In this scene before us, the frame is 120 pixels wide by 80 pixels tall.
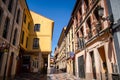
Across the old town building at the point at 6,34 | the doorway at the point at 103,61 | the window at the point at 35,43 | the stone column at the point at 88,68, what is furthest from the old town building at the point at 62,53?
the doorway at the point at 103,61

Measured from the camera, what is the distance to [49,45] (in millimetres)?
20125

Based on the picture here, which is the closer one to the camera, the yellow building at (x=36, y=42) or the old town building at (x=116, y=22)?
the old town building at (x=116, y=22)

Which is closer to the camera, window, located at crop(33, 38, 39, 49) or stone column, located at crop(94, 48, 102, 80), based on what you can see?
stone column, located at crop(94, 48, 102, 80)

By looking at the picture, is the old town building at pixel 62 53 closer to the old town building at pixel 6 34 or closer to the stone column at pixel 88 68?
the stone column at pixel 88 68

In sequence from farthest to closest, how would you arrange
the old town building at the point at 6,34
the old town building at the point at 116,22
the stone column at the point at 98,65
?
the old town building at the point at 6,34, the stone column at the point at 98,65, the old town building at the point at 116,22

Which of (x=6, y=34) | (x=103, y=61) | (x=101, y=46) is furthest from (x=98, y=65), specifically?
(x=6, y=34)

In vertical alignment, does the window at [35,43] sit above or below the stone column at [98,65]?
above

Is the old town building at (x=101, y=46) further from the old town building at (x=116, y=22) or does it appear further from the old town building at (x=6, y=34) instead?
the old town building at (x=6, y=34)

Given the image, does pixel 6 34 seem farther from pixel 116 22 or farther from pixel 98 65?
pixel 116 22

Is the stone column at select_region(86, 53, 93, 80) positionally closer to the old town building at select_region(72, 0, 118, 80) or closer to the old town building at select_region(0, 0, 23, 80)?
the old town building at select_region(72, 0, 118, 80)

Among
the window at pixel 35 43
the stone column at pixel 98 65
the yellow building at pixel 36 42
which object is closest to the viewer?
the stone column at pixel 98 65

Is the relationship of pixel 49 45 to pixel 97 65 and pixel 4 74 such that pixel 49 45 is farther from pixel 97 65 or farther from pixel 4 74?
pixel 97 65

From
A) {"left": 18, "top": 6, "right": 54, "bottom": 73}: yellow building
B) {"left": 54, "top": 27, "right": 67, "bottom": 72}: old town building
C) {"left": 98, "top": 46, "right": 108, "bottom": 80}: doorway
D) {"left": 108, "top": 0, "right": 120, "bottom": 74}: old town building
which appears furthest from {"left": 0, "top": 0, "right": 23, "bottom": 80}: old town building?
{"left": 54, "top": 27, "right": 67, "bottom": 72}: old town building

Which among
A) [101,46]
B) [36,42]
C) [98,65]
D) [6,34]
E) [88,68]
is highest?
[36,42]
